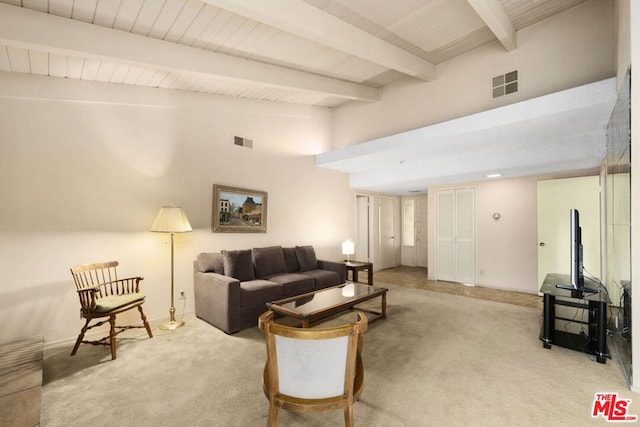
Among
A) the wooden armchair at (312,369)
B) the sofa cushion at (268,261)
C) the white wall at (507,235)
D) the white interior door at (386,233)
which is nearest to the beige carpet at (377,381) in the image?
the wooden armchair at (312,369)

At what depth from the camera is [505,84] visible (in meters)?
4.02

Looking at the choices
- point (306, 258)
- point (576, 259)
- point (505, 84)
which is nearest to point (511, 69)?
point (505, 84)

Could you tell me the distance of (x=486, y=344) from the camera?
2.99m

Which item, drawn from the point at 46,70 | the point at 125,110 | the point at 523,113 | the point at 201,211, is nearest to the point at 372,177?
the point at 523,113

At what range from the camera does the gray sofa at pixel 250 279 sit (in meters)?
3.38

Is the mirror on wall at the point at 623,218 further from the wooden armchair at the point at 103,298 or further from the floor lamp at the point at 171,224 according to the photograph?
the wooden armchair at the point at 103,298

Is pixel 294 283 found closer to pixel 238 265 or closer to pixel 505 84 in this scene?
pixel 238 265

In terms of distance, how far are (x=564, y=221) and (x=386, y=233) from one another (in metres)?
3.79

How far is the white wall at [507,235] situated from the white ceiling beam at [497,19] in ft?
8.45

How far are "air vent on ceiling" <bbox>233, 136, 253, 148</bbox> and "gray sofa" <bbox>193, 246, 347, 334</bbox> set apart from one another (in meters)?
1.71

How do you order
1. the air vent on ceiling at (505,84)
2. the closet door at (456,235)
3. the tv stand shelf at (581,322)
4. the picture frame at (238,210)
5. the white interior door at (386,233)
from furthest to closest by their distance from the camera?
the white interior door at (386,233), the closet door at (456,235), the picture frame at (238,210), the air vent on ceiling at (505,84), the tv stand shelf at (581,322)

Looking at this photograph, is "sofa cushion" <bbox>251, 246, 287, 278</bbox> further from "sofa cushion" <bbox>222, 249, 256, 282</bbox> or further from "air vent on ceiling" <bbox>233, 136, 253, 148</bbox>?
"air vent on ceiling" <bbox>233, 136, 253, 148</bbox>

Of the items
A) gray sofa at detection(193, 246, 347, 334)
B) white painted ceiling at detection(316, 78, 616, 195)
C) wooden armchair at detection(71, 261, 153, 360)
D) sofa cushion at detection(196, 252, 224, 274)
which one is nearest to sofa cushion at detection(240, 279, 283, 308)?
gray sofa at detection(193, 246, 347, 334)

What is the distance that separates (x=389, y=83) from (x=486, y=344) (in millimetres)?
4423
